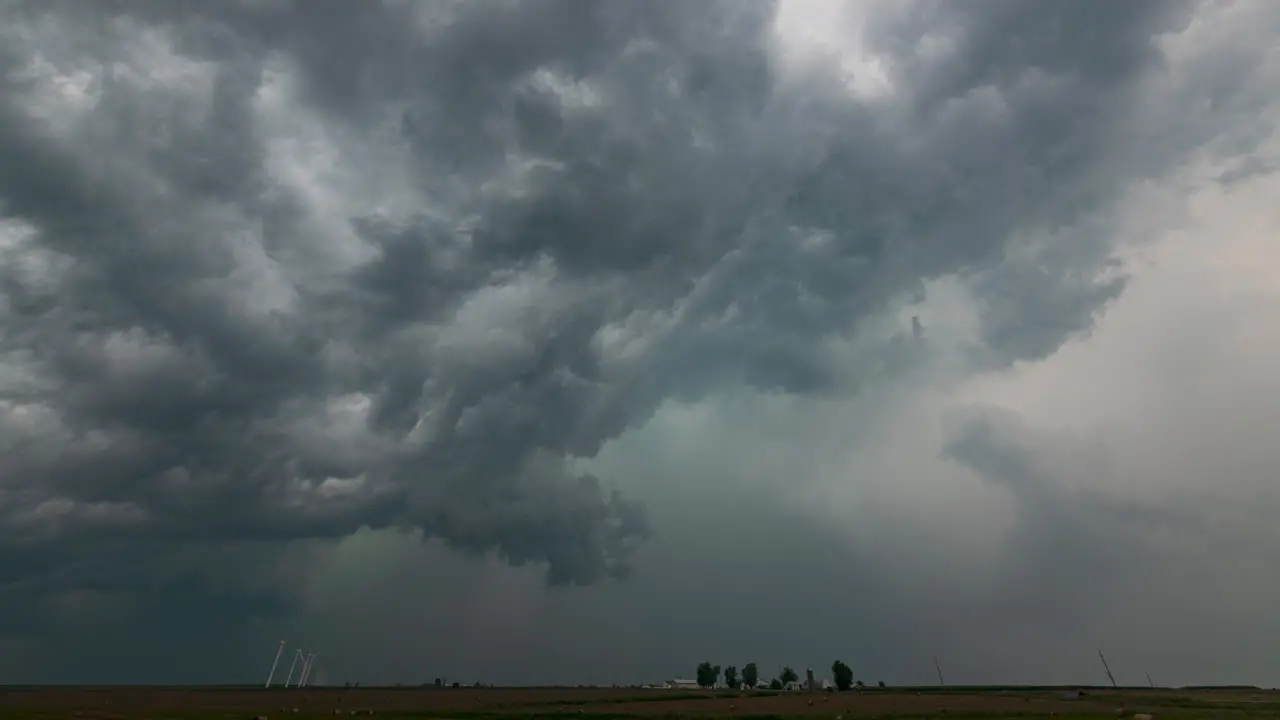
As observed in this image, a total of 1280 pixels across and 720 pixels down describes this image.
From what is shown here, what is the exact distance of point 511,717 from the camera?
199875 mm

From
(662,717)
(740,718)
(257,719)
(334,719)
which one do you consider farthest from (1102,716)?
(257,719)

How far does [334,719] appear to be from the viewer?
192750mm

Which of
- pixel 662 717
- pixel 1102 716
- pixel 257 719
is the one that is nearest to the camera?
pixel 1102 716

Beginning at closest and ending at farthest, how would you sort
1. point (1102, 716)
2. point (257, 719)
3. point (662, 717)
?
point (1102, 716)
point (257, 719)
point (662, 717)

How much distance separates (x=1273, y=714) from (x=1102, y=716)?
39.4 meters

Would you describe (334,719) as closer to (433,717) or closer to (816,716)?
(433,717)

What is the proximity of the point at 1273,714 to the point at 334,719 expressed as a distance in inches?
8604

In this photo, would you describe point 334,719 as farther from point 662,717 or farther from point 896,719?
point 896,719

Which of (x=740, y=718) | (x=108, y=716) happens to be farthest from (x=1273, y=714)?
(x=108, y=716)

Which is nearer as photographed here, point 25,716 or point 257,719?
point 25,716

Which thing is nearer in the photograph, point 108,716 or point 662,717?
point 108,716

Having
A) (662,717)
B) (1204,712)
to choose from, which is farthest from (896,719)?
(1204,712)

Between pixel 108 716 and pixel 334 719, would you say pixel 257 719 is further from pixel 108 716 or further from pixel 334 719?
pixel 108 716

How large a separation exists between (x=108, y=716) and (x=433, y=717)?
74.1 metres
